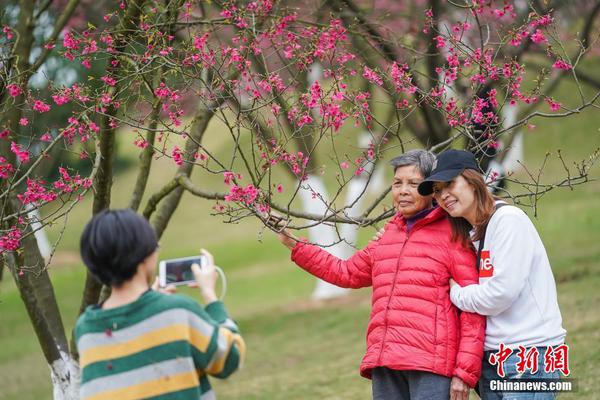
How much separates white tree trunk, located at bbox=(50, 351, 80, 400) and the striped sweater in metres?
3.69

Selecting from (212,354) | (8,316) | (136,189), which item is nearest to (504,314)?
(212,354)

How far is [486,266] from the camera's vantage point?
4074 millimetres

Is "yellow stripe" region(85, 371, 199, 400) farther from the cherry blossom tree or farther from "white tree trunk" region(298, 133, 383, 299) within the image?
"white tree trunk" region(298, 133, 383, 299)

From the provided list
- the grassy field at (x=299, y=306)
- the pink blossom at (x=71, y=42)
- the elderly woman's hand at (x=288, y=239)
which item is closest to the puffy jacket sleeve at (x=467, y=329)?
the elderly woman's hand at (x=288, y=239)

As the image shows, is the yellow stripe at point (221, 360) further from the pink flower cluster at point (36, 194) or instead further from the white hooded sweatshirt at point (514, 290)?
the pink flower cluster at point (36, 194)

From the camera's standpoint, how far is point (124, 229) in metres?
2.98

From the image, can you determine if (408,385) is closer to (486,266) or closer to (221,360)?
(486,266)

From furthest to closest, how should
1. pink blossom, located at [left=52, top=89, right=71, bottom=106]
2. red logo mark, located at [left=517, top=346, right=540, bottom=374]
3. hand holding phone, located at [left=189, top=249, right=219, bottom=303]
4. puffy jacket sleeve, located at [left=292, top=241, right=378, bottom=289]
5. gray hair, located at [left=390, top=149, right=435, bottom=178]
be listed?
pink blossom, located at [left=52, top=89, right=71, bottom=106] → puffy jacket sleeve, located at [left=292, top=241, right=378, bottom=289] → gray hair, located at [left=390, top=149, right=435, bottom=178] → red logo mark, located at [left=517, top=346, right=540, bottom=374] → hand holding phone, located at [left=189, top=249, right=219, bottom=303]

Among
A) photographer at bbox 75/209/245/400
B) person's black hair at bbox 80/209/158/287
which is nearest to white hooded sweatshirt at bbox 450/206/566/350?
photographer at bbox 75/209/245/400

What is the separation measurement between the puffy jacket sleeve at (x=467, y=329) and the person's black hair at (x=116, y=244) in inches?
65.2

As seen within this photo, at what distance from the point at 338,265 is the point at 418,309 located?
65 cm

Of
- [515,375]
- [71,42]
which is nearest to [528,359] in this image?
[515,375]

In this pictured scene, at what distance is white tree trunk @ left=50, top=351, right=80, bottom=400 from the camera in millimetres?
6598

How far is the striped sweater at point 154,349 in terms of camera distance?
9.88 feet
